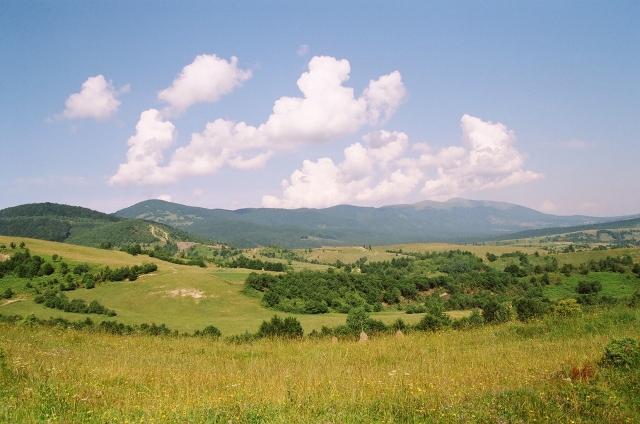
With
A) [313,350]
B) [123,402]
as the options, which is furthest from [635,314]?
[123,402]

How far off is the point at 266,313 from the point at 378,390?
214 feet

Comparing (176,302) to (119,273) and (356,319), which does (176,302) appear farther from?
(356,319)

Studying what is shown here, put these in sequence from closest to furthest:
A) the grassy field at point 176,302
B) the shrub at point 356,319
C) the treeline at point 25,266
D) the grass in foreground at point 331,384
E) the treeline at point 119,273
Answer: the grass in foreground at point 331,384 < the shrub at point 356,319 < the grassy field at point 176,302 < the treeline at point 25,266 < the treeline at point 119,273

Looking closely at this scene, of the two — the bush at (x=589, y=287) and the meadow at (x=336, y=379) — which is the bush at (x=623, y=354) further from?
the bush at (x=589, y=287)

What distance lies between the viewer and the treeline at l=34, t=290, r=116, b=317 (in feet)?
191

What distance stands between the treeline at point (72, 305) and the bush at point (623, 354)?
210ft

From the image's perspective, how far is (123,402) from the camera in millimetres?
6953

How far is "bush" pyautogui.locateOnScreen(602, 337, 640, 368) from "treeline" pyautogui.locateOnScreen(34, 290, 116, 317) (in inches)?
2519

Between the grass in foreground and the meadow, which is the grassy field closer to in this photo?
the meadow

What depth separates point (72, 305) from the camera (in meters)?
59.1

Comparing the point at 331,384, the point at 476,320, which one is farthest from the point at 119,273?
the point at 331,384

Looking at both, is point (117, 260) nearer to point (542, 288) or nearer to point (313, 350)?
point (313, 350)

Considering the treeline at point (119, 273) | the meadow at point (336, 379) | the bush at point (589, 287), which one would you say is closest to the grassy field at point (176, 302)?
the treeline at point (119, 273)

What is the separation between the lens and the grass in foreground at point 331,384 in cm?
613
